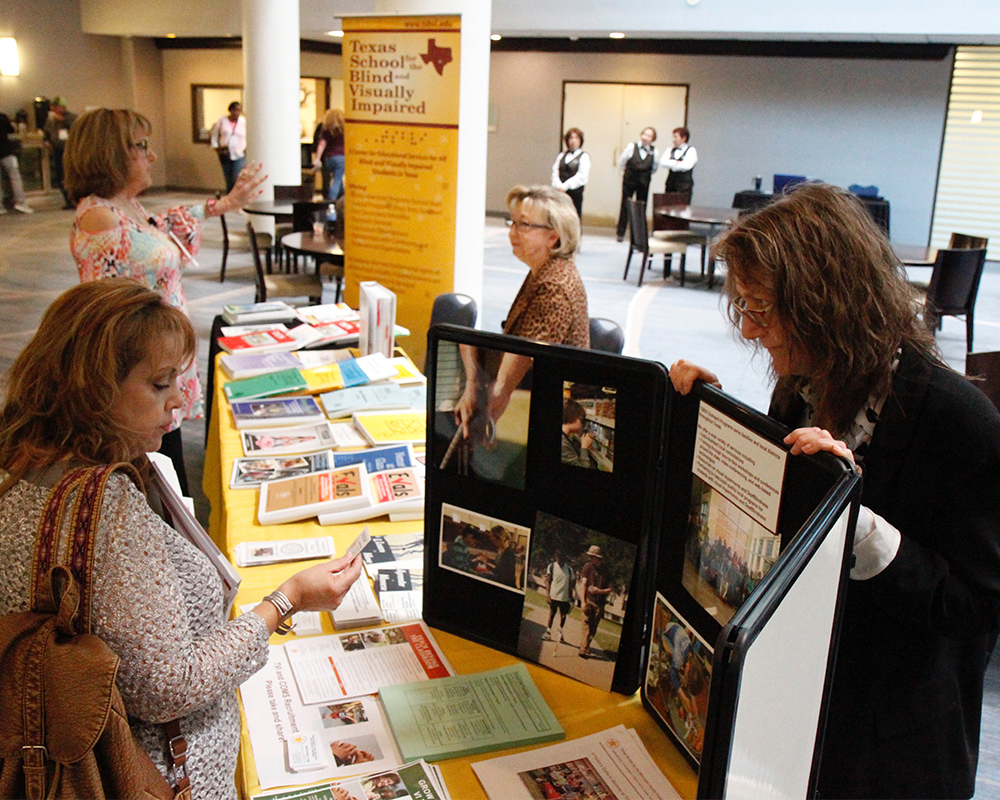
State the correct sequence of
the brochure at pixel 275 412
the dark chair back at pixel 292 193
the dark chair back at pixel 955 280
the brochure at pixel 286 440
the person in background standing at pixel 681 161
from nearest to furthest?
the brochure at pixel 286 440
the brochure at pixel 275 412
the dark chair back at pixel 955 280
the dark chair back at pixel 292 193
the person in background standing at pixel 681 161

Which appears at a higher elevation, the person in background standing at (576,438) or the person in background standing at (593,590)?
the person in background standing at (576,438)

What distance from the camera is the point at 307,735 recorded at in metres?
1.46

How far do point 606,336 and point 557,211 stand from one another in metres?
0.56

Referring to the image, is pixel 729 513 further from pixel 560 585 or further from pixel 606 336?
pixel 606 336

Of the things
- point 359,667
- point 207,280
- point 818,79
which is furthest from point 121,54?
point 359,667

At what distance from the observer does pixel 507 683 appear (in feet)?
5.24

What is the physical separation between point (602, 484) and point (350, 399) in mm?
1777

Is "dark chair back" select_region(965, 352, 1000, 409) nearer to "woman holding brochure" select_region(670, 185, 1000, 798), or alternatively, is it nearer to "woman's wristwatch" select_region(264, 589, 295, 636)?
"woman holding brochure" select_region(670, 185, 1000, 798)

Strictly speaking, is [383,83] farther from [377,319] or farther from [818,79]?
[818,79]

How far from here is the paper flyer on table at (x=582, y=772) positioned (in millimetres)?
1349

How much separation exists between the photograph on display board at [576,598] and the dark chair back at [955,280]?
22.3ft

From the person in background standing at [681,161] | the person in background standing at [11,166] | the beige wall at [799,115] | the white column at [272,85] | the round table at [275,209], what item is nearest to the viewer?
the round table at [275,209]

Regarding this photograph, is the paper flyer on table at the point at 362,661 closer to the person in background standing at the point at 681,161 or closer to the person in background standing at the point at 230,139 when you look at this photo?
the person in background standing at the point at 681,161

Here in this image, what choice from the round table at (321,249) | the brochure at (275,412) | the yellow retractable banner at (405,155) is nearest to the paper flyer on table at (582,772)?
the brochure at (275,412)
